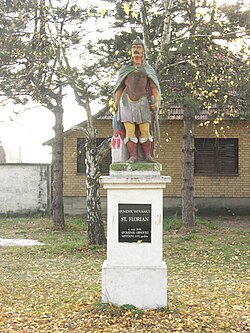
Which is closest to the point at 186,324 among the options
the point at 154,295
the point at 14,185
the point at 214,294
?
the point at 154,295

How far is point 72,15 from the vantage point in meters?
14.4

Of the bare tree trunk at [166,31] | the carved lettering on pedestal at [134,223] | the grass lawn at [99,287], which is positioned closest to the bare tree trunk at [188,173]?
the grass lawn at [99,287]

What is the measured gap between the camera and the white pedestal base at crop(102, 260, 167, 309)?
669 centimetres

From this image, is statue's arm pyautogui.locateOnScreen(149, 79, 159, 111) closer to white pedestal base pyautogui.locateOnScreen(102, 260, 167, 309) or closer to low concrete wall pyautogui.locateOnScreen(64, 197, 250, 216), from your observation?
white pedestal base pyautogui.locateOnScreen(102, 260, 167, 309)

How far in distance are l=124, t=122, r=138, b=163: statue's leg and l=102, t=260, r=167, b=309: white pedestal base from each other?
4.92 ft

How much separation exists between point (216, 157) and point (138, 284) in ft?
47.8

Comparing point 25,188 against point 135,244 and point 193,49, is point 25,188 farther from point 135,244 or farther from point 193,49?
point 135,244

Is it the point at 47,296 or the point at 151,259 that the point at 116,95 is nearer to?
the point at 151,259

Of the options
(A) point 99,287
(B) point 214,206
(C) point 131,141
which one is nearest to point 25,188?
(B) point 214,206

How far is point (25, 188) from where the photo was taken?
21984 millimetres

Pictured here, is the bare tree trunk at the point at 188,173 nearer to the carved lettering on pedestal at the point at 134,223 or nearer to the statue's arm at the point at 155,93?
the statue's arm at the point at 155,93

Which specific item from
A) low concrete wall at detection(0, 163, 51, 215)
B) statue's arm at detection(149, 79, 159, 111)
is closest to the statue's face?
statue's arm at detection(149, 79, 159, 111)

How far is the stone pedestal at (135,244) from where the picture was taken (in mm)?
6688

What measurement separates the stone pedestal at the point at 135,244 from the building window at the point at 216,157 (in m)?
14.2
